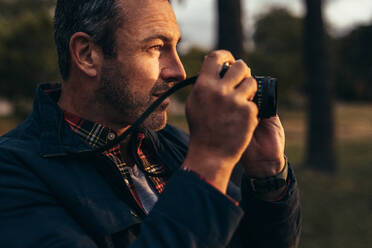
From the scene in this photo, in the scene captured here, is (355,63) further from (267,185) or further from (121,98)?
(121,98)

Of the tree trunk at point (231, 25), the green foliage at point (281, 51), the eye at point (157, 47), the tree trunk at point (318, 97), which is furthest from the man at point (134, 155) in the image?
the green foliage at point (281, 51)

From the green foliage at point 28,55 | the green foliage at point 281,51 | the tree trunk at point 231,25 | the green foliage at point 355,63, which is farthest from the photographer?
the green foliage at point 355,63

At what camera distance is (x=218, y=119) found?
1.42m

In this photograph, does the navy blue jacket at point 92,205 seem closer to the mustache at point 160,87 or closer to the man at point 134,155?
the man at point 134,155

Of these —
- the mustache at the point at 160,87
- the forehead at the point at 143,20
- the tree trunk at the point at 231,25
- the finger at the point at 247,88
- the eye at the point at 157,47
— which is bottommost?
the tree trunk at the point at 231,25

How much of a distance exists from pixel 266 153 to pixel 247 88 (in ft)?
2.00

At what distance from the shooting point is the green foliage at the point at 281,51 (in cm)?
3366

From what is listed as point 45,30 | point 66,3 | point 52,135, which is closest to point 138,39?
point 66,3

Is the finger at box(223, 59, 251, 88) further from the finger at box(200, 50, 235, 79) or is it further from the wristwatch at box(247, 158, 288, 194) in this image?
the wristwatch at box(247, 158, 288, 194)

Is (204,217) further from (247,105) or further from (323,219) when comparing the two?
(323,219)

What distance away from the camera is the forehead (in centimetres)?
188

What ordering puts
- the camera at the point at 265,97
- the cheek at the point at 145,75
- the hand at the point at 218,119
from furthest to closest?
the cheek at the point at 145,75 < the camera at the point at 265,97 < the hand at the point at 218,119

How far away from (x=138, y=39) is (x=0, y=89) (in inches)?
780

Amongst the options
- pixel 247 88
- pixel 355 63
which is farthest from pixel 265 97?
pixel 355 63
